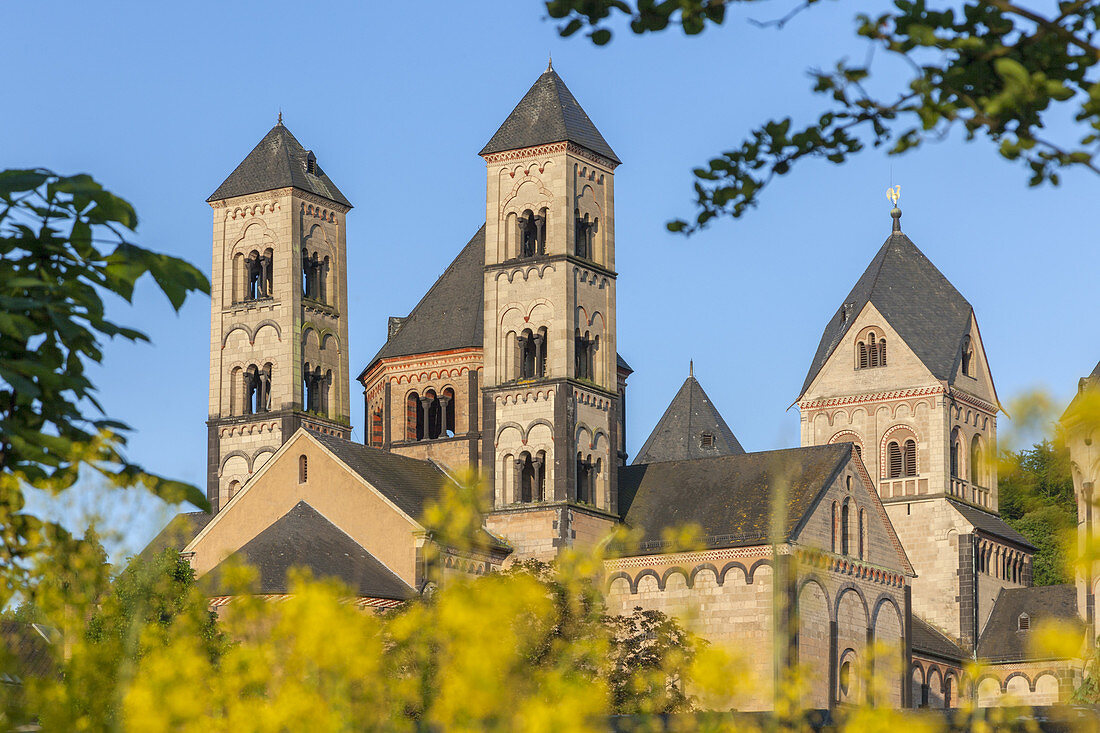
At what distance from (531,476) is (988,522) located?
84.3 ft

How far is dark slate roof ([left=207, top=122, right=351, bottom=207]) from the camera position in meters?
57.6

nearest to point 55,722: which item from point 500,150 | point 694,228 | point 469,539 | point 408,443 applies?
point 469,539

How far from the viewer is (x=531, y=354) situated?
51875mm

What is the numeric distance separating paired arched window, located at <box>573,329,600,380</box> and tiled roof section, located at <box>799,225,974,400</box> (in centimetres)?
2225

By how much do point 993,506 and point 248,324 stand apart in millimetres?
31550

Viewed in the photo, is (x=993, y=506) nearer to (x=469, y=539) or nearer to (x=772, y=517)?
(x=772, y=517)

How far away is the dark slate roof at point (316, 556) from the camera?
4459cm

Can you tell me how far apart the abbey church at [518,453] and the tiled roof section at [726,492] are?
0.08m

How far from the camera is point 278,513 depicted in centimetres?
4988

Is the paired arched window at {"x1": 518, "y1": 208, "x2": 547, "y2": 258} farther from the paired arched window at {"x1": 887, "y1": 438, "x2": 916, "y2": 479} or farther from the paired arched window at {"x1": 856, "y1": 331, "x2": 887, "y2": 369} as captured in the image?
the paired arched window at {"x1": 887, "y1": 438, "x2": 916, "y2": 479}

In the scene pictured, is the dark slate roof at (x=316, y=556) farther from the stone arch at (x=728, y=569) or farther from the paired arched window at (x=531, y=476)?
the stone arch at (x=728, y=569)

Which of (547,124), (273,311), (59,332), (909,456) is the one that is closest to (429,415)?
(273,311)

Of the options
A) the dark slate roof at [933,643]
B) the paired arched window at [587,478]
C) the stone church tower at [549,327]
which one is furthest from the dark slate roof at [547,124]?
the dark slate roof at [933,643]

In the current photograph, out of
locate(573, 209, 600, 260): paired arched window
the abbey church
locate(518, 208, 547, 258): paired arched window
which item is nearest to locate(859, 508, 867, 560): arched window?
the abbey church
